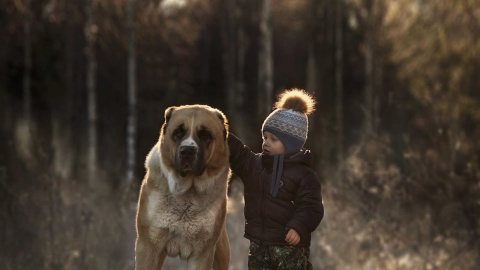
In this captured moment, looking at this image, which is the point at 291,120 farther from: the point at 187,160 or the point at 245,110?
the point at 245,110

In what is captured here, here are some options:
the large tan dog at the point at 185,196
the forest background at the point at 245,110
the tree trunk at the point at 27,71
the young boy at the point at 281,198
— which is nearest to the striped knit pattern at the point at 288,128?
the young boy at the point at 281,198

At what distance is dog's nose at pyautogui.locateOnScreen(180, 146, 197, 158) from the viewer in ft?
15.0

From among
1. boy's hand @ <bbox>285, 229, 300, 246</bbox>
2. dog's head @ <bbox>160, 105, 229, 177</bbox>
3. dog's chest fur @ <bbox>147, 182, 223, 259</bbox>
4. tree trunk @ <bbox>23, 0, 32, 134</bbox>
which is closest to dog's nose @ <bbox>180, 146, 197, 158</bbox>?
dog's head @ <bbox>160, 105, 229, 177</bbox>

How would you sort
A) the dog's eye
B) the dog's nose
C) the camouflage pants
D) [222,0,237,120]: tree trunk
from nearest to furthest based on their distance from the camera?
the dog's nose → the dog's eye → the camouflage pants → [222,0,237,120]: tree trunk

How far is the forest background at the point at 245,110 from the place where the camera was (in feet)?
25.8

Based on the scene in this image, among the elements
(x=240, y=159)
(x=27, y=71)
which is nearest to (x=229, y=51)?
(x=27, y=71)

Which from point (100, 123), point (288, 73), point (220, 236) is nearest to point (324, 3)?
point (288, 73)

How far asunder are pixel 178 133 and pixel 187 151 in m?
0.20

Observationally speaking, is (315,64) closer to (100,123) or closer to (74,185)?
(100,123)

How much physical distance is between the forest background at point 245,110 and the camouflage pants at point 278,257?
2.75 metres

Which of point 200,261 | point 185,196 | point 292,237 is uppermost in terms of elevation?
point 185,196

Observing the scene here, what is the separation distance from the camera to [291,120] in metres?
4.99

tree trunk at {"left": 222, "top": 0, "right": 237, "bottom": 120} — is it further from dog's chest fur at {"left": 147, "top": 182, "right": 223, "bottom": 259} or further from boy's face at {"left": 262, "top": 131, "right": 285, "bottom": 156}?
dog's chest fur at {"left": 147, "top": 182, "right": 223, "bottom": 259}

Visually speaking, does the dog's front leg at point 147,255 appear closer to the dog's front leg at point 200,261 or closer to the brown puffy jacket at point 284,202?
the dog's front leg at point 200,261
